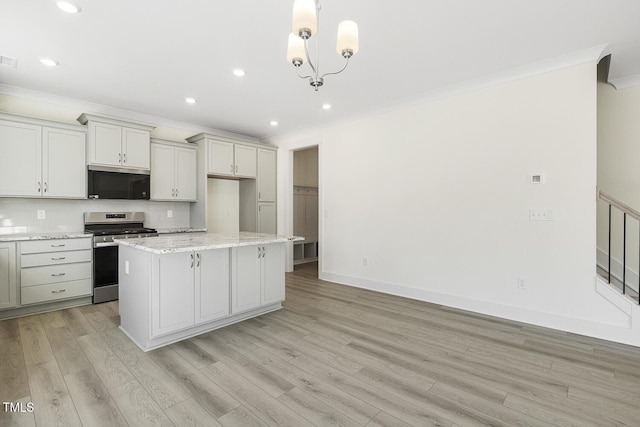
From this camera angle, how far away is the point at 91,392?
206cm

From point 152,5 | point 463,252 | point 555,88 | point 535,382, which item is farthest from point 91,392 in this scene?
point 555,88

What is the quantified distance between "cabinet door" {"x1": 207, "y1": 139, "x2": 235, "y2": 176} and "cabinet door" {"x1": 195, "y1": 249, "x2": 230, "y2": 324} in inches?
98.0

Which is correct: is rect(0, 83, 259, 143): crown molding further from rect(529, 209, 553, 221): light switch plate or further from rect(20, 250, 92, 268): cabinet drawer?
rect(529, 209, 553, 221): light switch plate

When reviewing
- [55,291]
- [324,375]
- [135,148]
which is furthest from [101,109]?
[324,375]

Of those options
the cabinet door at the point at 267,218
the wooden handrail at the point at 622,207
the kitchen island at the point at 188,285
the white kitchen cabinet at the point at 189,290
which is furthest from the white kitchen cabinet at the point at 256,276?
Answer: the wooden handrail at the point at 622,207

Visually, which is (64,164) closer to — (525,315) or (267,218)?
(267,218)

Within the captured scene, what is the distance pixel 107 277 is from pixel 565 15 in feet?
18.3

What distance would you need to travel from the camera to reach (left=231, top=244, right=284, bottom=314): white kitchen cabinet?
326 centimetres

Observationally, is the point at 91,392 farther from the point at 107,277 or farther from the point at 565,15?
the point at 565,15

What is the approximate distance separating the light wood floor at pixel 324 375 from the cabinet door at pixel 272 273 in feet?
1.09

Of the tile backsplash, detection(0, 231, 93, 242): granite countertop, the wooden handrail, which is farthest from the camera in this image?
the tile backsplash

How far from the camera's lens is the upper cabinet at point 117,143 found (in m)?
4.13

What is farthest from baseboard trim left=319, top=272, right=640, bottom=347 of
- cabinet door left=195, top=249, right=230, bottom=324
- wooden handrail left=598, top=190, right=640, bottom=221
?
cabinet door left=195, top=249, right=230, bottom=324

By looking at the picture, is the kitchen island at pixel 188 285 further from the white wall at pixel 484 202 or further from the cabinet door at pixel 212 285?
the white wall at pixel 484 202
